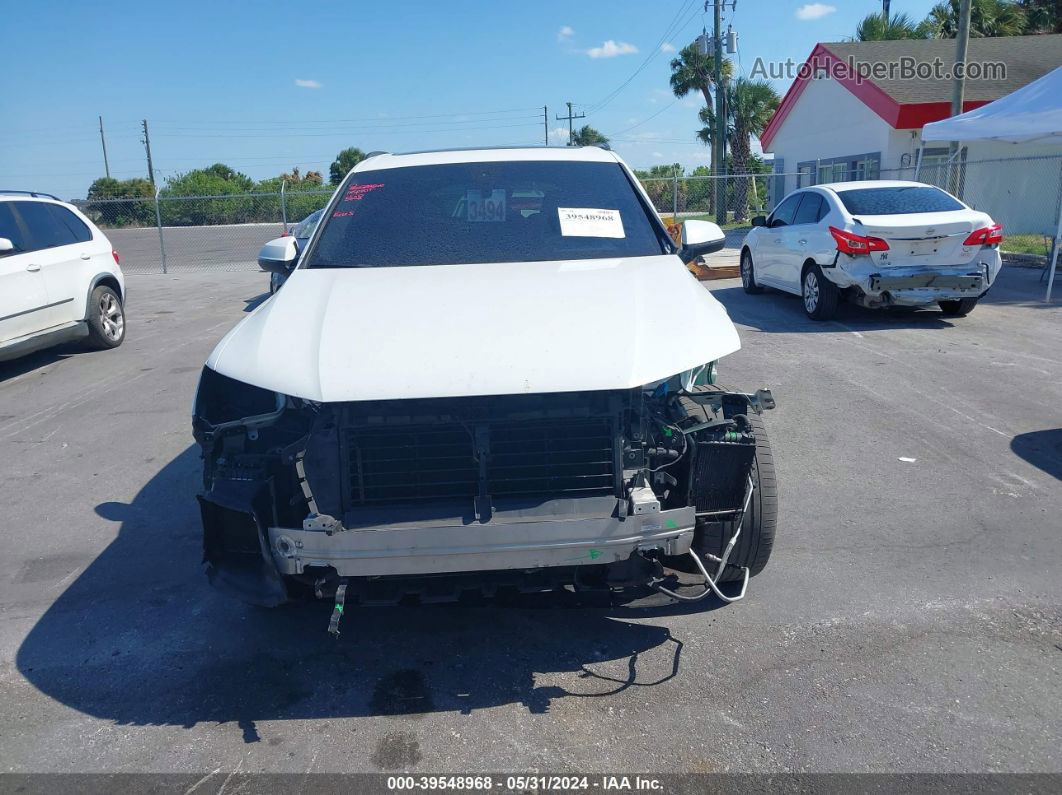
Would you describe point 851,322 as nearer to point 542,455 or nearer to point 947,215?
point 947,215

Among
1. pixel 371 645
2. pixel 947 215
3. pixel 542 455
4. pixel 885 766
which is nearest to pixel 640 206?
pixel 542 455

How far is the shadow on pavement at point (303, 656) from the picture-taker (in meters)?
3.12

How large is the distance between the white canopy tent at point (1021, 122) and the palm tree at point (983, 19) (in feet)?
60.8

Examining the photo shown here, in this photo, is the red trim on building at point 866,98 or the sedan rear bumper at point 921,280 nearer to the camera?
the sedan rear bumper at point 921,280

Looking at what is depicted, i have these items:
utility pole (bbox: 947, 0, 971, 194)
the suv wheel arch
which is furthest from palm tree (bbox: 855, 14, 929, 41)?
the suv wheel arch

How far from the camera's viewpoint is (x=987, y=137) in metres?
12.6

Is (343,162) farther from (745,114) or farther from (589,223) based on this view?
(589,223)

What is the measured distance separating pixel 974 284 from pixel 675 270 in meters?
6.69

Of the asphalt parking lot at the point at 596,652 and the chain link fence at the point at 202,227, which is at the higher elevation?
the chain link fence at the point at 202,227

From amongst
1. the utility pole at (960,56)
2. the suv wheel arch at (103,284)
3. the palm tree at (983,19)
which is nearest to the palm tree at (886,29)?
the palm tree at (983,19)

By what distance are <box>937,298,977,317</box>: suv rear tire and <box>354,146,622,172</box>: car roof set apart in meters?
6.40

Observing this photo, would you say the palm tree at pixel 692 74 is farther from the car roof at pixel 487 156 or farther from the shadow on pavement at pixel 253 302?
the car roof at pixel 487 156

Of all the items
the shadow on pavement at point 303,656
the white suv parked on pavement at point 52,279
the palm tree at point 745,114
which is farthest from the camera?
the palm tree at point 745,114

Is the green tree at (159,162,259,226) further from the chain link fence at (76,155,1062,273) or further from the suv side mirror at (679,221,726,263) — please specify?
the suv side mirror at (679,221,726,263)
